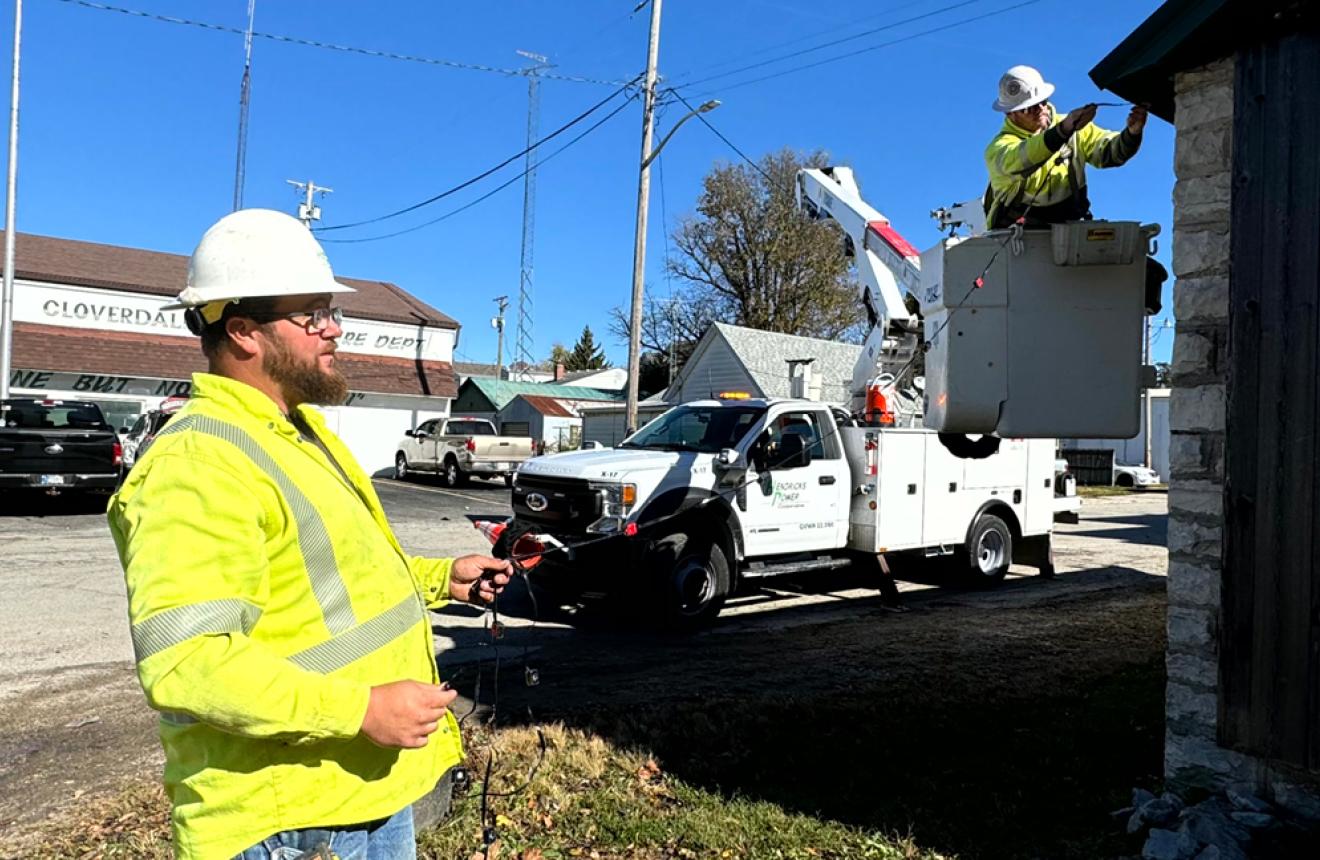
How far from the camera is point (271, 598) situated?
1.77 meters

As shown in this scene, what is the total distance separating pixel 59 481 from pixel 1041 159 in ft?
49.8

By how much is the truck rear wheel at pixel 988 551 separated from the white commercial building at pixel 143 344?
49.7ft

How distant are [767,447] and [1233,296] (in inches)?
203

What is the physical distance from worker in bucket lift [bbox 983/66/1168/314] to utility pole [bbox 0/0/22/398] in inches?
827

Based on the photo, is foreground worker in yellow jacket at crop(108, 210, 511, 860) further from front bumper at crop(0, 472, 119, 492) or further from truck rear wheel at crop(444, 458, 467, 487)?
truck rear wheel at crop(444, 458, 467, 487)

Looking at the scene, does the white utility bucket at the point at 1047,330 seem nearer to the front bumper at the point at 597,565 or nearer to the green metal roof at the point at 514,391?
the front bumper at the point at 597,565

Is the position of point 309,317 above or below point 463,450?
above

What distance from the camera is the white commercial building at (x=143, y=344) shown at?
2308 centimetres

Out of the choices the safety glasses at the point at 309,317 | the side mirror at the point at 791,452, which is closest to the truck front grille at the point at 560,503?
the side mirror at the point at 791,452

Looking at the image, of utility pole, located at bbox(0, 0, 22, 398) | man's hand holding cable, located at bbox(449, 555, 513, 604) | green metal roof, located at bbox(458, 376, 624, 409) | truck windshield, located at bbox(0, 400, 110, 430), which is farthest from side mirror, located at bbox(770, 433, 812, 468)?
green metal roof, located at bbox(458, 376, 624, 409)

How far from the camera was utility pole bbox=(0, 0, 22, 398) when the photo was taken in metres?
19.7

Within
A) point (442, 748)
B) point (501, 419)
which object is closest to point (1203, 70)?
point (442, 748)

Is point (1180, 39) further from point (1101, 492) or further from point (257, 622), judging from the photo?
point (1101, 492)

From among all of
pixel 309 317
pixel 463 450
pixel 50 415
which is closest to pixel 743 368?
pixel 463 450
